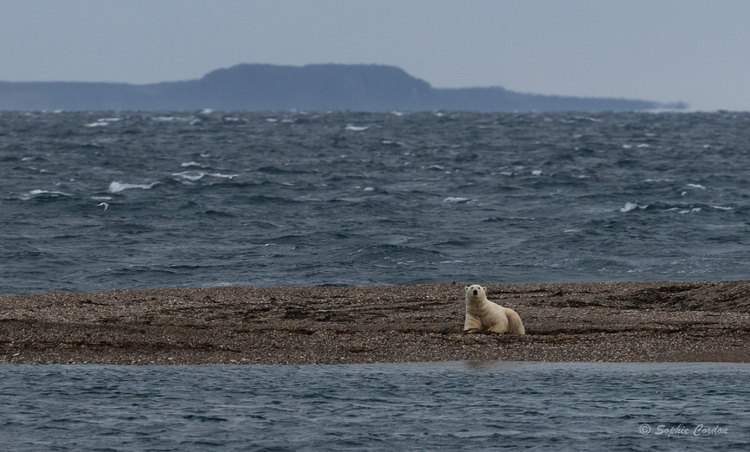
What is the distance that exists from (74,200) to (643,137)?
4936 cm

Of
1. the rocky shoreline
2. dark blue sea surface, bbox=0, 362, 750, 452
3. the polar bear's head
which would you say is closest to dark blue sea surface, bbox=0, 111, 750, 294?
the rocky shoreline

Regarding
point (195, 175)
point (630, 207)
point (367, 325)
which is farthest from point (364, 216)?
point (367, 325)

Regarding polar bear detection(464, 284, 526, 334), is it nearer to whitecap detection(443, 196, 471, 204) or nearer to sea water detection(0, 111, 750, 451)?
sea water detection(0, 111, 750, 451)

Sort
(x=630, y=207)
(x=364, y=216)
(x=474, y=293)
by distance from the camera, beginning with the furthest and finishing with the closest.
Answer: (x=630, y=207)
(x=364, y=216)
(x=474, y=293)

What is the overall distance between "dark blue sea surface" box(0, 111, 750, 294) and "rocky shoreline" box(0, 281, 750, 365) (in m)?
3.20

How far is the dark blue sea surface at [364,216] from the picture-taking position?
835 inches

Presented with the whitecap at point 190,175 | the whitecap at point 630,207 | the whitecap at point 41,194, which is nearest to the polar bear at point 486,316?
the whitecap at point 630,207

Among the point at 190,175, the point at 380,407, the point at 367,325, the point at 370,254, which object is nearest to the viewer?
the point at 380,407

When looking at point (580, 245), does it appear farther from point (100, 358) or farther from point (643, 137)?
point (643, 137)

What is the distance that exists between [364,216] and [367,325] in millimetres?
15529

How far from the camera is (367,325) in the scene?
→ 14.2 m

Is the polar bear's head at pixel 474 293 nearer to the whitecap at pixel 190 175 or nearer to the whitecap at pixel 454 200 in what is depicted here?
the whitecap at pixel 454 200

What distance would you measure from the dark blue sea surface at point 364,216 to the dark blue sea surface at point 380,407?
29.0 ft

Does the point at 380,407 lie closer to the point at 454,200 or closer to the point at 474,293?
the point at 474,293
